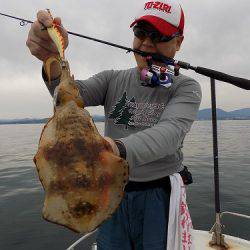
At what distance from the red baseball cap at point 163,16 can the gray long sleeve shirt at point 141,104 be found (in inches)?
22.6

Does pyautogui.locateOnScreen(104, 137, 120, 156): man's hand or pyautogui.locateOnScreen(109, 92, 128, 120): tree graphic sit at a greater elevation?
pyautogui.locateOnScreen(109, 92, 128, 120): tree graphic

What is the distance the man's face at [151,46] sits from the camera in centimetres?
423

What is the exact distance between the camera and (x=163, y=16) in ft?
13.4

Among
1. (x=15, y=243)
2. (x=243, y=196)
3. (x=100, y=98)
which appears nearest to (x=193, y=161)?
(x=243, y=196)

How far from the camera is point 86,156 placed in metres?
2.47

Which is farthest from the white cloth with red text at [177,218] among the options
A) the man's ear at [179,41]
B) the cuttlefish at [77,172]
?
the cuttlefish at [77,172]

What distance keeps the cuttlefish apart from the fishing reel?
1.63 meters

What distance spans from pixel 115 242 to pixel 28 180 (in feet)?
82.9

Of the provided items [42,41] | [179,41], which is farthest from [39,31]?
[179,41]

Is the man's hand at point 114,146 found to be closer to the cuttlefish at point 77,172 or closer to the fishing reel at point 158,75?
the cuttlefish at point 77,172

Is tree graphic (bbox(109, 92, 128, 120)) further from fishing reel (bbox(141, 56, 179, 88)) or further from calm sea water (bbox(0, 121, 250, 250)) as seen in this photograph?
calm sea water (bbox(0, 121, 250, 250))

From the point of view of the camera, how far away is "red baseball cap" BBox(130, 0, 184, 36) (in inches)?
160

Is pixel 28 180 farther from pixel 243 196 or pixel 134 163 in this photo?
pixel 134 163

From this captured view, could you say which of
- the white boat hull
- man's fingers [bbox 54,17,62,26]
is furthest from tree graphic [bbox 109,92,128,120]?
the white boat hull
